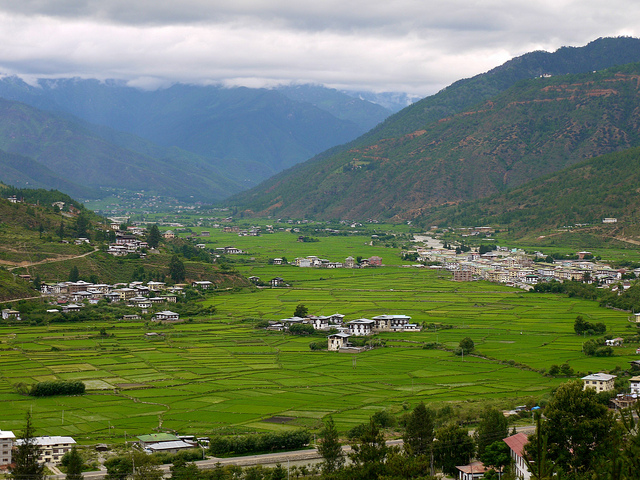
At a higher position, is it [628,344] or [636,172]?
[636,172]

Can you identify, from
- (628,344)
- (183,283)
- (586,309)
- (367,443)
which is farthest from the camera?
(183,283)

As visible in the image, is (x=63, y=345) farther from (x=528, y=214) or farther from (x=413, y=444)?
(x=528, y=214)

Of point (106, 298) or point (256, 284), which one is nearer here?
point (106, 298)

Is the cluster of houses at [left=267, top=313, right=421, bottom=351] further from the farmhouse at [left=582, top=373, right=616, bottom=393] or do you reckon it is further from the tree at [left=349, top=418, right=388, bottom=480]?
the tree at [left=349, top=418, right=388, bottom=480]

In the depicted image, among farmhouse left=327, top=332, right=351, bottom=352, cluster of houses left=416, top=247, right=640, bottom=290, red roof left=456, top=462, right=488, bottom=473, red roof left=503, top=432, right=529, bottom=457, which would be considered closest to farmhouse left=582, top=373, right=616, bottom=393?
red roof left=503, top=432, right=529, bottom=457

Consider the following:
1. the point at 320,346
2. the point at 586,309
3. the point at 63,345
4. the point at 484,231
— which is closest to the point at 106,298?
the point at 63,345

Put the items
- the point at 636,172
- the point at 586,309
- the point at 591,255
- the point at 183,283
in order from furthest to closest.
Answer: the point at 636,172 → the point at 591,255 → the point at 183,283 → the point at 586,309
